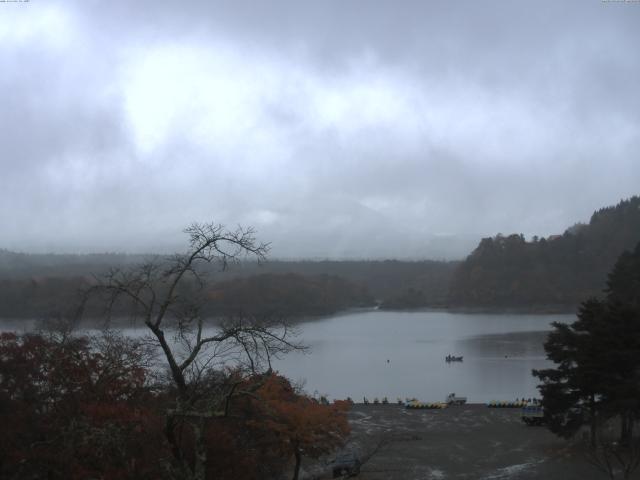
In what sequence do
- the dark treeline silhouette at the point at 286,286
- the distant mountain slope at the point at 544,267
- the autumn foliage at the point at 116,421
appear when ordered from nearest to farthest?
A: the autumn foliage at the point at 116,421 → the dark treeline silhouette at the point at 286,286 → the distant mountain slope at the point at 544,267

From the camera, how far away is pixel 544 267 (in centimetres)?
5838

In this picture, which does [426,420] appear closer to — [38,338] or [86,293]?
[38,338]

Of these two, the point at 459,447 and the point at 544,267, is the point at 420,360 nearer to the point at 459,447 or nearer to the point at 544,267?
the point at 459,447

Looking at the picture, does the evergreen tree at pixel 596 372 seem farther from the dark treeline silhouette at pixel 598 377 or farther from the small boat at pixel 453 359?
the small boat at pixel 453 359

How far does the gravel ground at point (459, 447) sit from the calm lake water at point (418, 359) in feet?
7.26

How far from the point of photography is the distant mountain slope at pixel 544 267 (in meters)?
55.2

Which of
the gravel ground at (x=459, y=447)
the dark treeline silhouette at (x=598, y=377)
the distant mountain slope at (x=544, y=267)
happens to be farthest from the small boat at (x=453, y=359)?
the distant mountain slope at (x=544, y=267)

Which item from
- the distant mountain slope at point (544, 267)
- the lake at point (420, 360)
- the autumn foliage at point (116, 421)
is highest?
the distant mountain slope at point (544, 267)

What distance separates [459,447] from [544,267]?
50.9 metres

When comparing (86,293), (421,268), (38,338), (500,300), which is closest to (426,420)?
(38,338)

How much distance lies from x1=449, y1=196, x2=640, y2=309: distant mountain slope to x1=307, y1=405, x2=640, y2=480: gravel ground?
4193 centimetres

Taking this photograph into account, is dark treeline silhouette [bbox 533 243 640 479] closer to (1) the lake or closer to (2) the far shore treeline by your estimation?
(1) the lake

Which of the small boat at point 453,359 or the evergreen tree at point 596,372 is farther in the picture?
the small boat at point 453,359

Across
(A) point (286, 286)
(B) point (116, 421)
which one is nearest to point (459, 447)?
(B) point (116, 421)
